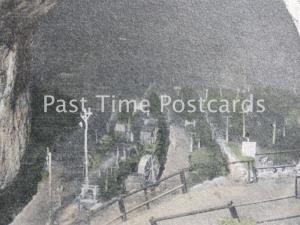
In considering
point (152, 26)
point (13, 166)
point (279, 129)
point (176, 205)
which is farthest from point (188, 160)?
point (13, 166)

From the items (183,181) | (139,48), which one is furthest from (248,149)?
(139,48)

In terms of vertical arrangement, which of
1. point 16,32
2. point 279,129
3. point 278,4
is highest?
point 278,4

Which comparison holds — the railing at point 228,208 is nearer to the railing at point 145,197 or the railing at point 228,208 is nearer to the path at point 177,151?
the railing at point 145,197

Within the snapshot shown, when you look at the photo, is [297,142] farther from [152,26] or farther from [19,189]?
[19,189]

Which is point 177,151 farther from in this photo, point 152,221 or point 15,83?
point 15,83

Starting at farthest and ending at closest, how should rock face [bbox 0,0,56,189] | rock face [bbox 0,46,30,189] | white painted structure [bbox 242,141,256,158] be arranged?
white painted structure [bbox 242,141,256,158] < rock face [bbox 0,46,30,189] < rock face [bbox 0,0,56,189]

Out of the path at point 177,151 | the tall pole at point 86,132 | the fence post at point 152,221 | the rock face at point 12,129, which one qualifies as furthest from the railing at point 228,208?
the rock face at point 12,129

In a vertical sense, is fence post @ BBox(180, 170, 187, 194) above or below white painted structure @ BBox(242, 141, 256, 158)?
below

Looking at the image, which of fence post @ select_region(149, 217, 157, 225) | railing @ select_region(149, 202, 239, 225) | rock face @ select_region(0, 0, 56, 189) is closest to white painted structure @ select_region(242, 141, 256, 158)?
railing @ select_region(149, 202, 239, 225)

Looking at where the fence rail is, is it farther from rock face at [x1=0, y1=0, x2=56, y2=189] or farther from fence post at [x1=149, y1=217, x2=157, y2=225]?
rock face at [x1=0, y1=0, x2=56, y2=189]
